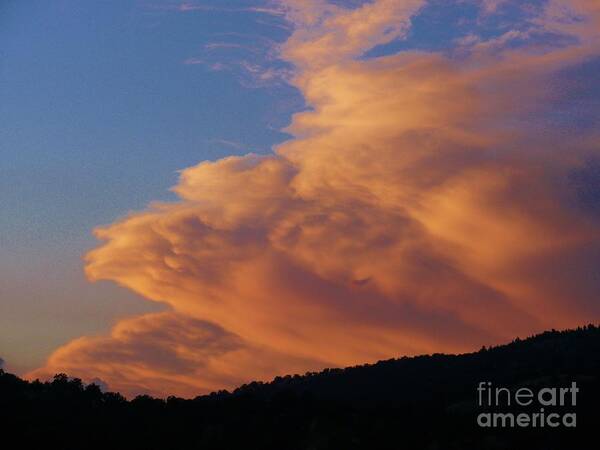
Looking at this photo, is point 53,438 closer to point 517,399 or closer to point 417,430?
point 417,430

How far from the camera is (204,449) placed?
190 m

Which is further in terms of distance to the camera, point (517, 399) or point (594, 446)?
point (517, 399)

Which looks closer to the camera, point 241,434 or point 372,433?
point 372,433

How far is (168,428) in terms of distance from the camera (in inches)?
7815

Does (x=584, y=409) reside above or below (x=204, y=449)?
above

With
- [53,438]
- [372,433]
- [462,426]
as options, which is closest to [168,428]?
[53,438]

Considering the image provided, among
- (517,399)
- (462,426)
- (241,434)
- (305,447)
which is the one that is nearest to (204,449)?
(241,434)

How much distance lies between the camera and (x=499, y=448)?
168 meters

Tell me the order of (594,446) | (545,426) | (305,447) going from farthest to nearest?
(305,447), (545,426), (594,446)

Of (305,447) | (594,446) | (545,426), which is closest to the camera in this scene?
(594,446)

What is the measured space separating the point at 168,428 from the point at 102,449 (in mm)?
22015

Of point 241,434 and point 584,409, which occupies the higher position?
point 584,409

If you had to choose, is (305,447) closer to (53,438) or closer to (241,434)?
(241,434)

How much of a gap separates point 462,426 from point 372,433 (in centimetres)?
1938
